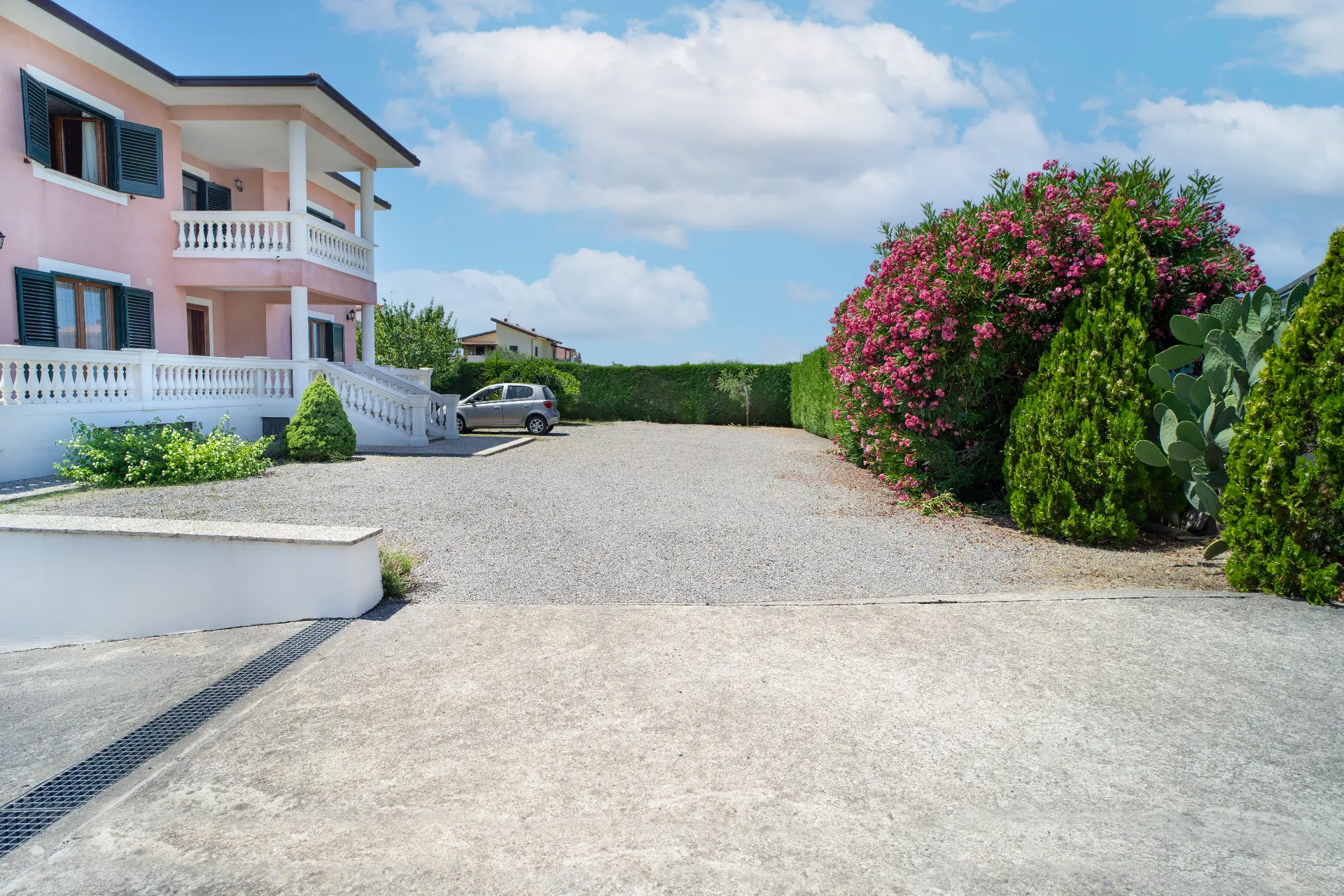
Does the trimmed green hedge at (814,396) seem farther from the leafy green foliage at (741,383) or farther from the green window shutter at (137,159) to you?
the green window shutter at (137,159)

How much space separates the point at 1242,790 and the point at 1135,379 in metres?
5.50

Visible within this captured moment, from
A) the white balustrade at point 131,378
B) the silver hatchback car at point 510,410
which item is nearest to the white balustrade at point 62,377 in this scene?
the white balustrade at point 131,378

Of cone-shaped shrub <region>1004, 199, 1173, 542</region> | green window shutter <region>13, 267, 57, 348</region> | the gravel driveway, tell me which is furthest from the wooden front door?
cone-shaped shrub <region>1004, 199, 1173, 542</region>

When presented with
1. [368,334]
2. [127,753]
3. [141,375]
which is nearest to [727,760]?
[127,753]

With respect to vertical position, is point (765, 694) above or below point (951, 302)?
below

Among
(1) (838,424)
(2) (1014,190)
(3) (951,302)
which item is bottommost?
(1) (838,424)

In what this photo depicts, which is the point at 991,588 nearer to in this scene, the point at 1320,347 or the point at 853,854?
the point at 1320,347

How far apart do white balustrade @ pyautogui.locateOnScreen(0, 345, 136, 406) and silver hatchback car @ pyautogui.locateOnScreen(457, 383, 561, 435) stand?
10342 mm

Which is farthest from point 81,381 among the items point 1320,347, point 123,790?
point 1320,347

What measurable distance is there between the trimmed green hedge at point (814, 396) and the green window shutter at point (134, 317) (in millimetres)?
14607

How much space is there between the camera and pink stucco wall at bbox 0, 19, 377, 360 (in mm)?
12984

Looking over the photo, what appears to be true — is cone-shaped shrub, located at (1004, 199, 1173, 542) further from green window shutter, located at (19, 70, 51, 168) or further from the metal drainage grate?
green window shutter, located at (19, 70, 51, 168)

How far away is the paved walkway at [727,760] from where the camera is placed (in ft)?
9.55

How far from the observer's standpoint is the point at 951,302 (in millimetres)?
9547
